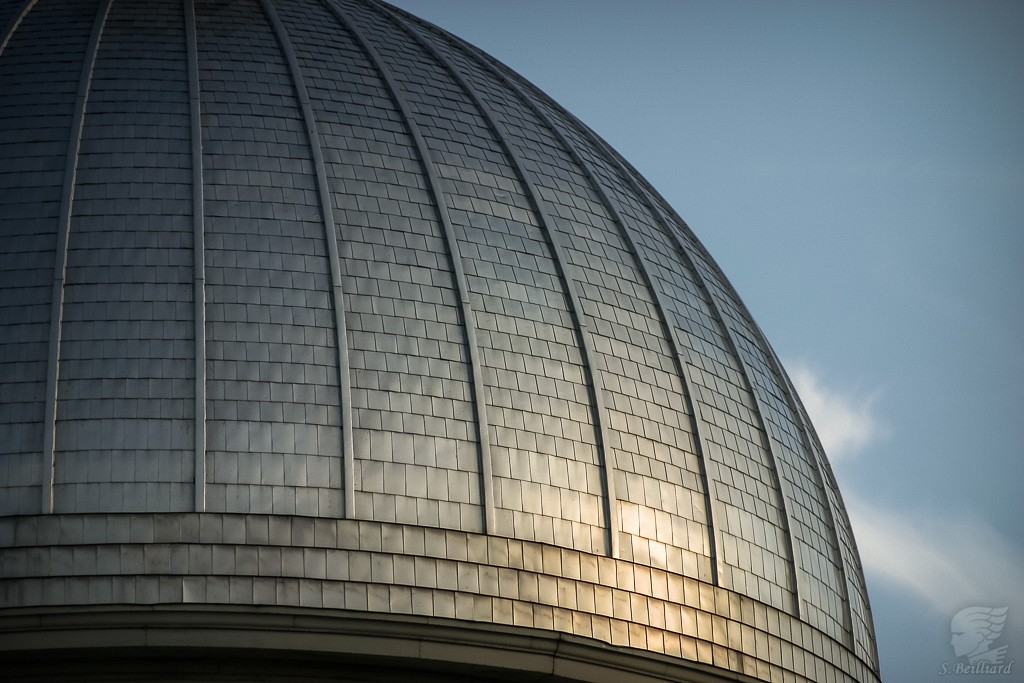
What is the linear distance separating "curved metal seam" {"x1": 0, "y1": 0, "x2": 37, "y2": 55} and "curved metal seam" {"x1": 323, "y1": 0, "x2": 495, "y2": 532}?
4.86 m

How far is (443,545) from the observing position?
22375 mm

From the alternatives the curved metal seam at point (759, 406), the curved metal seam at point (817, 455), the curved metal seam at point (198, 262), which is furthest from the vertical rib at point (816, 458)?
the curved metal seam at point (198, 262)

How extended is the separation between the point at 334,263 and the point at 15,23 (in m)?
7.46

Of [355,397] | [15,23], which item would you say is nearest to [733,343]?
[355,397]

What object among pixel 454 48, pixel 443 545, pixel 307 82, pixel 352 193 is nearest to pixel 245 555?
pixel 443 545

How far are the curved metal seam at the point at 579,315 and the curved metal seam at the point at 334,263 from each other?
278 cm

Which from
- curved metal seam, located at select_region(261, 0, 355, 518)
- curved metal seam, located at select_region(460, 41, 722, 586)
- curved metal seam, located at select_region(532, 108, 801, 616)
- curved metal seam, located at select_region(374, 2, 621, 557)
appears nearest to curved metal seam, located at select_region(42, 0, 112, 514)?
curved metal seam, located at select_region(261, 0, 355, 518)

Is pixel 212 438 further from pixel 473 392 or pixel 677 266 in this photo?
pixel 677 266

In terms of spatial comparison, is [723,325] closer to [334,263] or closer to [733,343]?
[733,343]

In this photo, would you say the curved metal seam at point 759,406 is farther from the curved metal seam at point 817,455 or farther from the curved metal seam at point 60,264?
the curved metal seam at point 60,264

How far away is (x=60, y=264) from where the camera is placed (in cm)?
2347

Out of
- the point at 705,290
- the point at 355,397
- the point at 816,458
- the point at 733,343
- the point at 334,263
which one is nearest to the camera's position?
the point at 355,397

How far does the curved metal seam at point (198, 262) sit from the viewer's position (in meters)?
21.9

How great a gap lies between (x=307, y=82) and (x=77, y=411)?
23.3 feet
